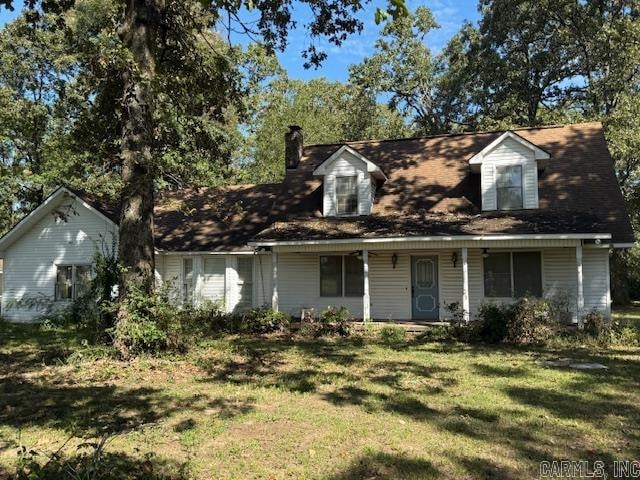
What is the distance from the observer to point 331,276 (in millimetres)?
18031

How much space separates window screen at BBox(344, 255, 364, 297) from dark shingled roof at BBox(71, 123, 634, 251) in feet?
4.49

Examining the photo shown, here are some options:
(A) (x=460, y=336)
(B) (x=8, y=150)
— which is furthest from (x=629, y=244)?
(B) (x=8, y=150)

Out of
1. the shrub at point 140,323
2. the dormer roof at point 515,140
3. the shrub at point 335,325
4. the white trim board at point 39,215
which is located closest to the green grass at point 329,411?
the shrub at point 140,323

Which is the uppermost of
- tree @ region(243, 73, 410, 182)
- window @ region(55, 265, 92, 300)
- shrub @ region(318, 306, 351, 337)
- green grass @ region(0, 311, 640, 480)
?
tree @ region(243, 73, 410, 182)

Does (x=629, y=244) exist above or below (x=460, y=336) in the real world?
above

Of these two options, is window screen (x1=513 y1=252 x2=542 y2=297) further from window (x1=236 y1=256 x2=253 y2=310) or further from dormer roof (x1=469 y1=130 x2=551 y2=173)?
window (x1=236 y1=256 x2=253 y2=310)

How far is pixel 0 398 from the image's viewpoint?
7.98 meters

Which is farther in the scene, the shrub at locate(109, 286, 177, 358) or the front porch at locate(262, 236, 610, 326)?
the front porch at locate(262, 236, 610, 326)

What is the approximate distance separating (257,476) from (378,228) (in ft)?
38.9

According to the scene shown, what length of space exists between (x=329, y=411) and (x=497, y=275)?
10.8 metres

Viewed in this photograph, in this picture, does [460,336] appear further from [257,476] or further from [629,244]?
[257,476]

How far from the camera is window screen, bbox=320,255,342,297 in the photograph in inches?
706

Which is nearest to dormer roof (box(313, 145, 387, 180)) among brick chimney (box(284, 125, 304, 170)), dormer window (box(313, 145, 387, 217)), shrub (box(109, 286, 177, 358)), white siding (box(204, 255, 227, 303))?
dormer window (box(313, 145, 387, 217))

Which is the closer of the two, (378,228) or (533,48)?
(378,228)
